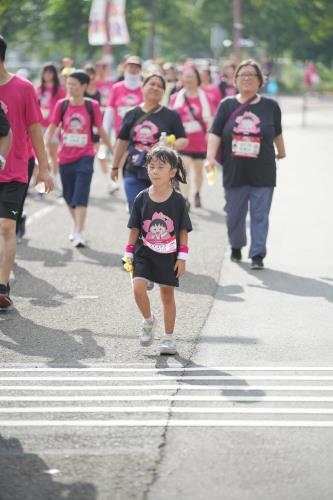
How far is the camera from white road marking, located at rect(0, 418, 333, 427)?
5.68 meters

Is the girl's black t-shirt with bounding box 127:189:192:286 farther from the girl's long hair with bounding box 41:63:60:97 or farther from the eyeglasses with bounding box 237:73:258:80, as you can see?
the girl's long hair with bounding box 41:63:60:97

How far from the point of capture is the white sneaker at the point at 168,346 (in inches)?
287

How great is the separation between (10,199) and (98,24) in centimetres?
2099

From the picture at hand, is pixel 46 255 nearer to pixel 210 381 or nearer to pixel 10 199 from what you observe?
pixel 10 199

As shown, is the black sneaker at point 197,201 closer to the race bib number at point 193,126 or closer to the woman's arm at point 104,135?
the race bib number at point 193,126

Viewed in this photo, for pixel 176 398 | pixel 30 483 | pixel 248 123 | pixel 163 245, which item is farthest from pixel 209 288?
pixel 30 483

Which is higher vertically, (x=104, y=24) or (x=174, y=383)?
(x=104, y=24)

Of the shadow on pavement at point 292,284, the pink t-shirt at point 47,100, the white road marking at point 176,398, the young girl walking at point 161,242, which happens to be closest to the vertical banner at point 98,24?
the pink t-shirt at point 47,100

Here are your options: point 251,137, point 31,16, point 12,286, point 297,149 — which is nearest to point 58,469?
point 12,286

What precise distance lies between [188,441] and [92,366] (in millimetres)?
1663

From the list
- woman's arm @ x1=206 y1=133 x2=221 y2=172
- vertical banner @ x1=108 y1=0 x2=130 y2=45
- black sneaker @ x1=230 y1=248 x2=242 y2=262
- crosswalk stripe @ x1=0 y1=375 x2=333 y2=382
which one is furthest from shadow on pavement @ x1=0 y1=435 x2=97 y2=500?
vertical banner @ x1=108 y1=0 x2=130 y2=45

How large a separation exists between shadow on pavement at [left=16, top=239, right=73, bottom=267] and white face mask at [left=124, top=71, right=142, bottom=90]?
3.42 m

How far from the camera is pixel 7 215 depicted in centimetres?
878

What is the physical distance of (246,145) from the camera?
10.9 m
